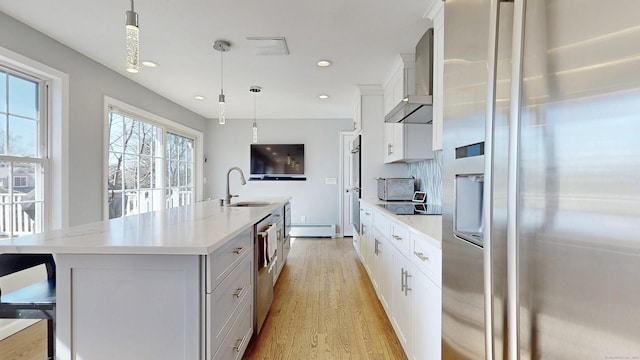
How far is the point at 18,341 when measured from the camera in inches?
87.7

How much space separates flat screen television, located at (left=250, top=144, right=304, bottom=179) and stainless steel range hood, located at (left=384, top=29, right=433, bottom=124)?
11.8 ft

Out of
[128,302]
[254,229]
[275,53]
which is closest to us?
[128,302]

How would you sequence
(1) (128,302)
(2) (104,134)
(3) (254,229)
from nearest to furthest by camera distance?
(1) (128,302) → (3) (254,229) → (2) (104,134)

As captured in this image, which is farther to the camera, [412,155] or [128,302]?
[412,155]

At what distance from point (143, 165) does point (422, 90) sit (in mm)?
3793

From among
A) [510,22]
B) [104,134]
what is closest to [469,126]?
[510,22]

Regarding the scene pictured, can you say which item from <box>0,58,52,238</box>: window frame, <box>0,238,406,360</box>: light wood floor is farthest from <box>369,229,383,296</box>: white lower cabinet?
<box>0,58,52,238</box>: window frame

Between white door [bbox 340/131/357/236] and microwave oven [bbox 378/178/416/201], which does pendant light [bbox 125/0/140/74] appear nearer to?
microwave oven [bbox 378/178/416/201]

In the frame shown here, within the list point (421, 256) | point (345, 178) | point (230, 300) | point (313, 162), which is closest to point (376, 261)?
point (421, 256)

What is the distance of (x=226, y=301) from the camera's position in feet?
4.86

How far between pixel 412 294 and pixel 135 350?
1355 millimetres

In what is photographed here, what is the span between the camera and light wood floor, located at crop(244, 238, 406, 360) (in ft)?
6.70

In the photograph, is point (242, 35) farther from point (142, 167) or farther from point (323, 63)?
point (142, 167)

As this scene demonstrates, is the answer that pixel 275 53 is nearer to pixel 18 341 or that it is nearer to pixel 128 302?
pixel 128 302
